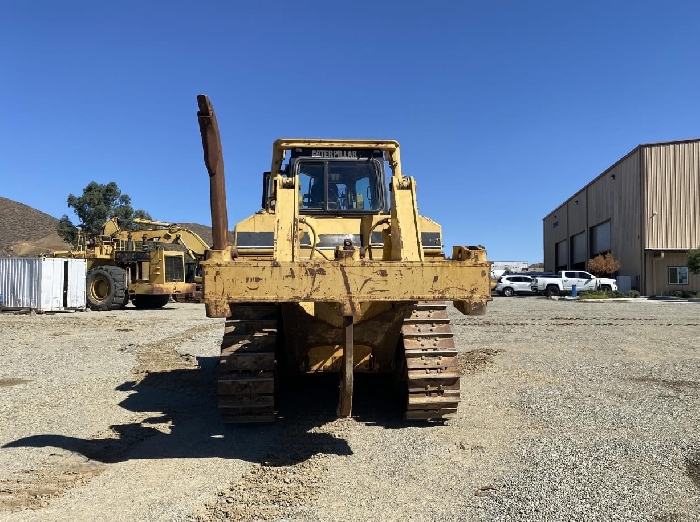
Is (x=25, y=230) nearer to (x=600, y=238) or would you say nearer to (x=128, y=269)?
(x=128, y=269)

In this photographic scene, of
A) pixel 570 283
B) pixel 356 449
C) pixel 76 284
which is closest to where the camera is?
pixel 356 449

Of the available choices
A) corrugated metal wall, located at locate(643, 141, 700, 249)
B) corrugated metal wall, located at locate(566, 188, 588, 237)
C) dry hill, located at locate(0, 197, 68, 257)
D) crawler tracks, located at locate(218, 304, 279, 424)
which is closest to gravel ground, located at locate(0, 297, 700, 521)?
crawler tracks, located at locate(218, 304, 279, 424)

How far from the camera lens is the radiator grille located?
21625mm

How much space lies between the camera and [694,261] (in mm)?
30844

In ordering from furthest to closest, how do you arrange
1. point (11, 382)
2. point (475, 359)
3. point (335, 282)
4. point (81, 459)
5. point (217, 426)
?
point (475, 359), point (11, 382), point (217, 426), point (81, 459), point (335, 282)

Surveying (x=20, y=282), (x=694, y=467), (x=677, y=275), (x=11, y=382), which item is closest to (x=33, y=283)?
(x=20, y=282)

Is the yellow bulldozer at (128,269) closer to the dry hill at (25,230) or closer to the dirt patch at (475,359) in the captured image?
the dirt patch at (475,359)

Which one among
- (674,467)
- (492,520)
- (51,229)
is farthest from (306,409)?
(51,229)

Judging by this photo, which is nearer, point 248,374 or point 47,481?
point 47,481

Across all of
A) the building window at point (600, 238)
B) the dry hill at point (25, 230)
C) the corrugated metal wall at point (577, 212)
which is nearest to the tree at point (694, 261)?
the building window at point (600, 238)

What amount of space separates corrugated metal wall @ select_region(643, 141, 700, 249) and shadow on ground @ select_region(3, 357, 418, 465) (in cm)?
3325

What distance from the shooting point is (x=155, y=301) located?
2278 cm

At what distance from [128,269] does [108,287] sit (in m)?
1.08

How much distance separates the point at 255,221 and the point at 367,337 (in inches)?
67.7
